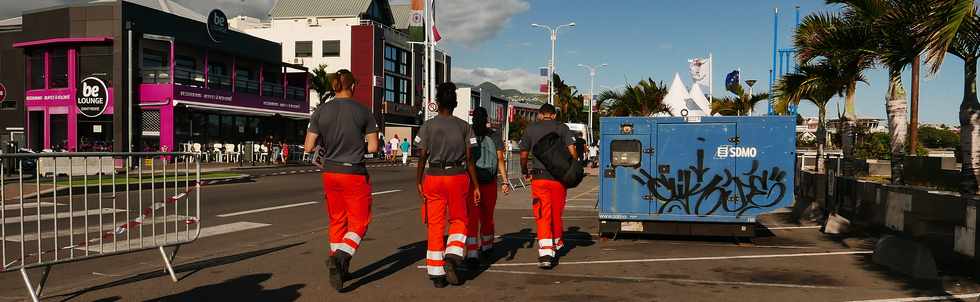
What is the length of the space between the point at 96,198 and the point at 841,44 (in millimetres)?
12129

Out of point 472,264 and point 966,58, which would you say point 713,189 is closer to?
point 472,264

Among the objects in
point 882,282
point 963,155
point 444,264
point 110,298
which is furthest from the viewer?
point 963,155

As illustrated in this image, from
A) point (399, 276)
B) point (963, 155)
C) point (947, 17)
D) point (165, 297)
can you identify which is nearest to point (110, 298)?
point (165, 297)

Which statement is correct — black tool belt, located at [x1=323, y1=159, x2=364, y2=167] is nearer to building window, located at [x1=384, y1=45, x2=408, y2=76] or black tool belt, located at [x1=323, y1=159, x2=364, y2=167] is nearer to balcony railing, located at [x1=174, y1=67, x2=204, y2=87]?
balcony railing, located at [x1=174, y1=67, x2=204, y2=87]

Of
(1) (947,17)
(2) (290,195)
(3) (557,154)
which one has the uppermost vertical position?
(1) (947,17)

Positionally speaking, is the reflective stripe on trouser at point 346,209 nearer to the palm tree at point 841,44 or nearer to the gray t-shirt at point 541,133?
the gray t-shirt at point 541,133

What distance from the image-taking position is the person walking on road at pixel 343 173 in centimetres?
573

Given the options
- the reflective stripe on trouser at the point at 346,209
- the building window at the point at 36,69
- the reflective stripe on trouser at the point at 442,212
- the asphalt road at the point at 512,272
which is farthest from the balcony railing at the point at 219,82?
the reflective stripe on trouser at the point at 442,212

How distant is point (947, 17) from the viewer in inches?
319

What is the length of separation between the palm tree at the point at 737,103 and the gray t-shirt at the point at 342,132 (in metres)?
31.5

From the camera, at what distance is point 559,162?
7074mm

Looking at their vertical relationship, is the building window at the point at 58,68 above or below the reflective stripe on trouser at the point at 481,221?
above

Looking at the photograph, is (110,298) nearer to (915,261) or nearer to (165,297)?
(165,297)

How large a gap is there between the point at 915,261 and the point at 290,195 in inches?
502
